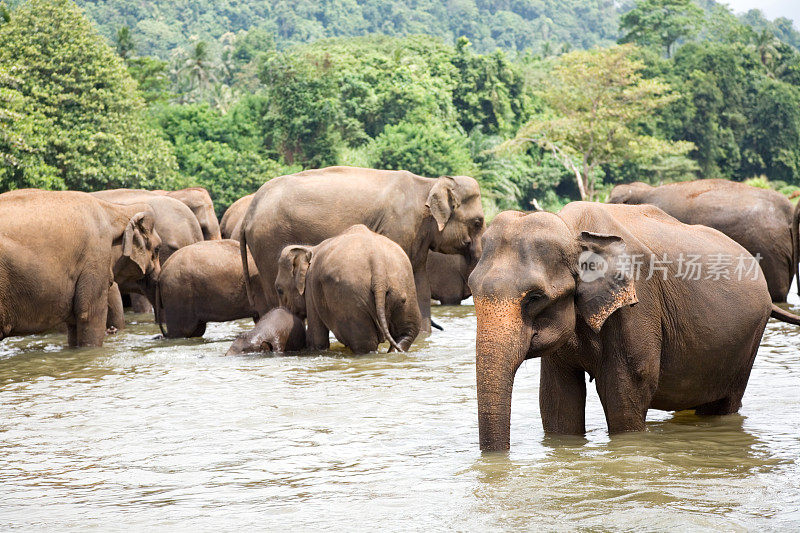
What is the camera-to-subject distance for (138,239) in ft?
38.1

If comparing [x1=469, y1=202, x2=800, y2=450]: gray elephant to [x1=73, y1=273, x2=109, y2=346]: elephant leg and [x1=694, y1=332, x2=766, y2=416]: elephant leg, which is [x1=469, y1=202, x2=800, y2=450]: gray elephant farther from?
[x1=73, y1=273, x2=109, y2=346]: elephant leg

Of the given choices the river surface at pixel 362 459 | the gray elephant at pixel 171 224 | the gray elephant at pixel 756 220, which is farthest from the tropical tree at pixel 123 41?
the river surface at pixel 362 459

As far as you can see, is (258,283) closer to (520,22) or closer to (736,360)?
(736,360)

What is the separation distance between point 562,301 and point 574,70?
43.7 meters

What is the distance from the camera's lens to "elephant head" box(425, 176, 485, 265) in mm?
11805

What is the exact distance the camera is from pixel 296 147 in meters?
46.4

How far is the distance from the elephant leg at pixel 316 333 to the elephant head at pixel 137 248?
231 cm

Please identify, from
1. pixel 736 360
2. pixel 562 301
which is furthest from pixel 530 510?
pixel 736 360

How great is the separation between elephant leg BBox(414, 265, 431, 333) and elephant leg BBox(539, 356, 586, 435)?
6.17 m

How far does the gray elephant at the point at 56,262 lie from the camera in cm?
1012

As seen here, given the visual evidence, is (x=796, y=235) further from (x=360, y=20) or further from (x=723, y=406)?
(x=360, y=20)

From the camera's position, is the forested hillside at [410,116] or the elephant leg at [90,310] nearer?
the elephant leg at [90,310]

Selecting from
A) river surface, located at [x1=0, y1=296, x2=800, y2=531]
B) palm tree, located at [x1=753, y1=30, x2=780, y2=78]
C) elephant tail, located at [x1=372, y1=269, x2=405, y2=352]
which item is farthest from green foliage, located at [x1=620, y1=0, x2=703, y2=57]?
river surface, located at [x1=0, y1=296, x2=800, y2=531]

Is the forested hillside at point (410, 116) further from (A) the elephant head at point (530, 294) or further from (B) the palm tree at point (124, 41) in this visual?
(A) the elephant head at point (530, 294)
